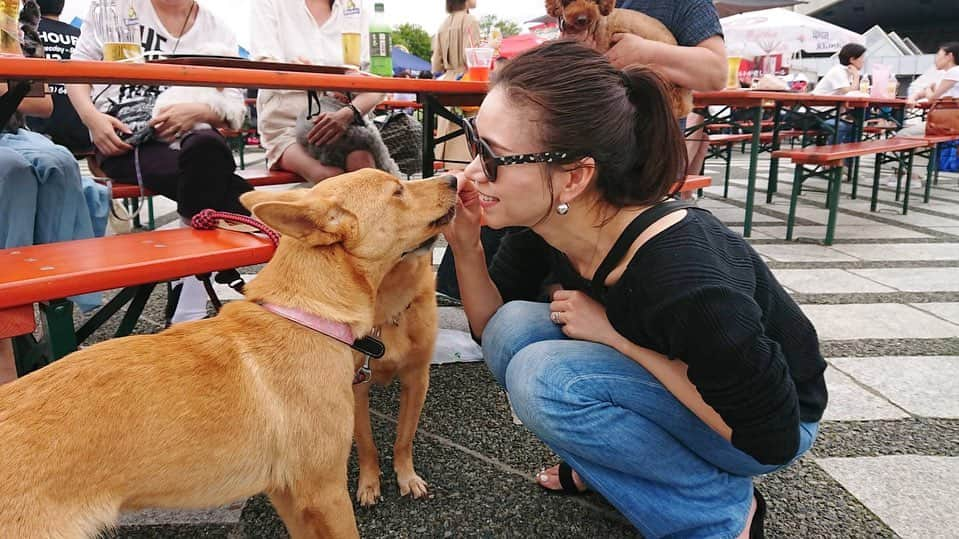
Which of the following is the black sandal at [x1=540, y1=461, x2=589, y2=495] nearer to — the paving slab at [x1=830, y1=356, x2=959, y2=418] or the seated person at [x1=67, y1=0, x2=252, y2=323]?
the paving slab at [x1=830, y1=356, x2=959, y2=418]

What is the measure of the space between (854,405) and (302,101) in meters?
3.48

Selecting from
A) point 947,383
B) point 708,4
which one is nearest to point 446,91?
point 708,4

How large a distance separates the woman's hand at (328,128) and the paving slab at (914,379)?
9.85 ft

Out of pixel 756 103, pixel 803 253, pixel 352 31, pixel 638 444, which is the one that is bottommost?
pixel 803 253

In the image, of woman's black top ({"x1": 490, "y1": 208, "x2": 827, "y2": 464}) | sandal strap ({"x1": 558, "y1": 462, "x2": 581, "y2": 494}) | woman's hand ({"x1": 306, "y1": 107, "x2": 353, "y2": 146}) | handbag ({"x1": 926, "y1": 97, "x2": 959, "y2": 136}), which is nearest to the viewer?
woman's black top ({"x1": 490, "y1": 208, "x2": 827, "y2": 464})

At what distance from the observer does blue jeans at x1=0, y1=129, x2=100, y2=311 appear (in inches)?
101

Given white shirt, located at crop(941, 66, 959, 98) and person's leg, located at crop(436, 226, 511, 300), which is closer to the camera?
person's leg, located at crop(436, 226, 511, 300)

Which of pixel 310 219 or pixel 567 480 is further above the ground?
pixel 310 219

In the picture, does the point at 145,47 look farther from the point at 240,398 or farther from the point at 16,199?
the point at 240,398

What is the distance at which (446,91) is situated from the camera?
3172 millimetres

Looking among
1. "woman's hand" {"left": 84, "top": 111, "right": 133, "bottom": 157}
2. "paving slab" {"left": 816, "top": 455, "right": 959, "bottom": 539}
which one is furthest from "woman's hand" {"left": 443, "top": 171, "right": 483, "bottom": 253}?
"woman's hand" {"left": 84, "top": 111, "right": 133, "bottom": 157}

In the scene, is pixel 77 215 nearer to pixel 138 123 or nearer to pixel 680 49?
pixel 138 123

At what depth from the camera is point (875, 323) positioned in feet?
12.4

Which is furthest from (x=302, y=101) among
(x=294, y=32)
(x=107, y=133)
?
(x=107, y=133)
